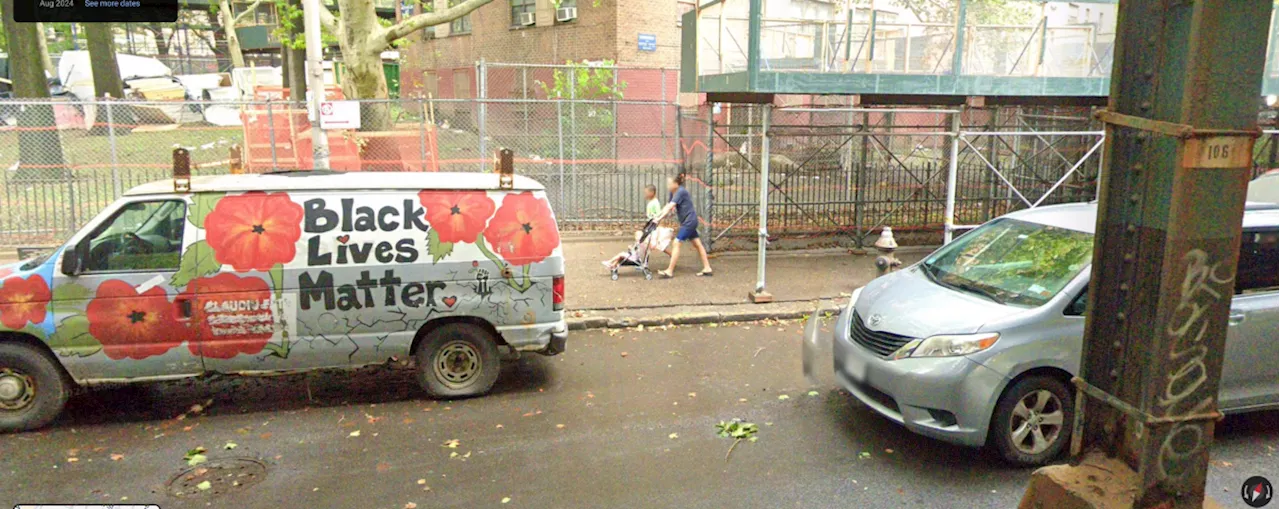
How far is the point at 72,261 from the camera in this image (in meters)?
5.94

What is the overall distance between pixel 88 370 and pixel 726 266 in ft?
27.1

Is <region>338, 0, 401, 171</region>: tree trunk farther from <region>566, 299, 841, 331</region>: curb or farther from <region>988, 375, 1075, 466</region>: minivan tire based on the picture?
<region>988, 375, 1075, 466</region>: minivan tire

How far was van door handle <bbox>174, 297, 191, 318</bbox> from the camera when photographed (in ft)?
20.1

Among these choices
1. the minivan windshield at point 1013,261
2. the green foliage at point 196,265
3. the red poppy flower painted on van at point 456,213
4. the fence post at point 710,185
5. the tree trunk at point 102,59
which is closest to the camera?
the minivan windshield at point 1013,261

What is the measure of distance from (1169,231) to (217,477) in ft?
17.6

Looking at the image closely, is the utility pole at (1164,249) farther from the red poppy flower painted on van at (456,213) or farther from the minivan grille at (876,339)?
the red poppy flower painted on van at (456,213)

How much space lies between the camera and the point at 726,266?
12234mm

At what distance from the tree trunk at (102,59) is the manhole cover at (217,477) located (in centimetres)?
2468

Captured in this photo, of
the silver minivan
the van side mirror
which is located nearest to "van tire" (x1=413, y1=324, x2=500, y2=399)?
the van side mirror

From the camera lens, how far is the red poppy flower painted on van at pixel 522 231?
262 inches

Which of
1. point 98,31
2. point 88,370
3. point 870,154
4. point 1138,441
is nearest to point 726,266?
point 870,154

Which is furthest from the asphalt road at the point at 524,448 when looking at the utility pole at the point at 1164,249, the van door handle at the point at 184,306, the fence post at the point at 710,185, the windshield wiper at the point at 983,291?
the fence post at the point at 710,185

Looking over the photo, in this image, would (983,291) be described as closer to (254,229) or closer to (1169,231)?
(1169,231)

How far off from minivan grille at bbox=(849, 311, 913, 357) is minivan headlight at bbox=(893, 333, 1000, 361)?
0.25ft
